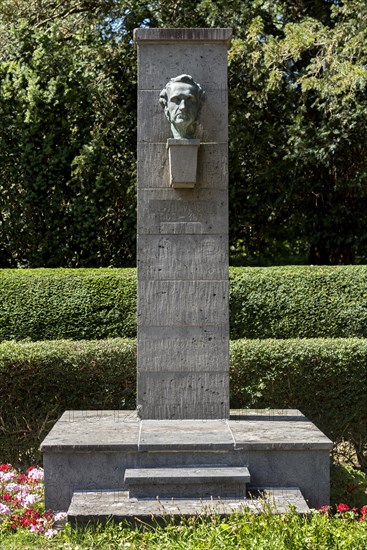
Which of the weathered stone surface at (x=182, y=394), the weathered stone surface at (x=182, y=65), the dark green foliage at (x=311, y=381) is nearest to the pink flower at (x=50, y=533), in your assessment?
the weathered stone surface at (x=182, y=394)

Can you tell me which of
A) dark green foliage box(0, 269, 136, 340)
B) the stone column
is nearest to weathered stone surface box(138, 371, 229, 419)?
the stone column

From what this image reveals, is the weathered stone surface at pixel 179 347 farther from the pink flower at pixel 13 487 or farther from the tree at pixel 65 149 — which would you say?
the tree at pixel 65 149

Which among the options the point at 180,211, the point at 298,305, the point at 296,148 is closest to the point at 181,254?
the point at 180,211

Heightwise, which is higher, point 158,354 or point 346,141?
point 346,141

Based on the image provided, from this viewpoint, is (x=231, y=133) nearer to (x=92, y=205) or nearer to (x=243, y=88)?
(x=243, y=88)

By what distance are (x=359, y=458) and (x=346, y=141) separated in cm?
549

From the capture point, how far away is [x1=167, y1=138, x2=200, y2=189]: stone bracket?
532 centimetres

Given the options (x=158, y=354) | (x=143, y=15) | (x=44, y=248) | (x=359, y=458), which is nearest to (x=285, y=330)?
(x=359, y=458)

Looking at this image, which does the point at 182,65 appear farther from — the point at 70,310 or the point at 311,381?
the point at 70,310

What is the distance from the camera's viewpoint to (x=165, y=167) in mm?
5500

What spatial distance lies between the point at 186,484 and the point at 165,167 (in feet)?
7.20

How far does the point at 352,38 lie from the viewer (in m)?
9.64

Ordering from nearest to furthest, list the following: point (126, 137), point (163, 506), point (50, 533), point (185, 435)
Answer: point (163, 506), point (50, 533), point (185, 435), point (126, 137)

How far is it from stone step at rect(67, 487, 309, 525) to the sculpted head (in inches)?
96.2
